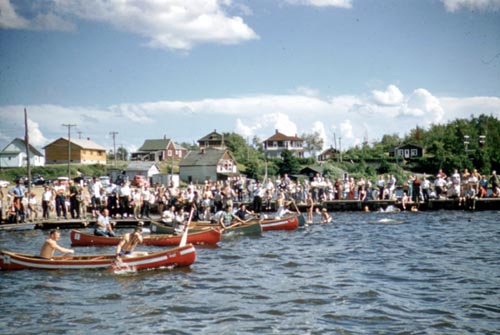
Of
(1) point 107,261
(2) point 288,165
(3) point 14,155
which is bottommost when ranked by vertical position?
(1) point 107,261

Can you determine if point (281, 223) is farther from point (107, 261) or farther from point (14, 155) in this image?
point (14, 155)

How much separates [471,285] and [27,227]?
24685 mm

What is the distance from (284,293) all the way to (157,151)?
91260mm

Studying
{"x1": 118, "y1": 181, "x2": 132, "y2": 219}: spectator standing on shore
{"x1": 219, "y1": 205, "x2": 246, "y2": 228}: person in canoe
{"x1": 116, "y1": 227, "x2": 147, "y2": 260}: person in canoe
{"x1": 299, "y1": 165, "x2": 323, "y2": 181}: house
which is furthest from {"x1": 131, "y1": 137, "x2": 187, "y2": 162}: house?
{"x1": 116, "y1": 227, "x2": 147, "y2": 260}: person in canoe

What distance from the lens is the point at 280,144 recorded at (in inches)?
4811

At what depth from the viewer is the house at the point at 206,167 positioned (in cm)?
8294

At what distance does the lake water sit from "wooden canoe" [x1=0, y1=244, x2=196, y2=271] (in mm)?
277

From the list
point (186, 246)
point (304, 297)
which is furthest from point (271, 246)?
point (304, 297)

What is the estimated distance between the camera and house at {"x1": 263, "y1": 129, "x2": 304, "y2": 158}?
12100cm

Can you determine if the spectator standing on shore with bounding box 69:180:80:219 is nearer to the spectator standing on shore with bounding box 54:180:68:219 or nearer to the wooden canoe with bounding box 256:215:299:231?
the spectator standing on shore with bounding box 54:180:68:219

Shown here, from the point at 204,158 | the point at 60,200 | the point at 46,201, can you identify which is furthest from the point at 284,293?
the point at 204,158

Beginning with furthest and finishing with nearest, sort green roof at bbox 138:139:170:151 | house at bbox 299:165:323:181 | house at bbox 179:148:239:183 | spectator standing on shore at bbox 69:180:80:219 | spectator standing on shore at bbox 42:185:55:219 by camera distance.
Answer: green roof at bbox 138:139:170:151 < house at bbox 179:148:239:183 < house at bbox 299:165:323:181 < spectator standing on shore at bbox 69:180:80:219 < spectator standing on shore at bbox 42:185:55:219

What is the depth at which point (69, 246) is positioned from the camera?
25.7 metres

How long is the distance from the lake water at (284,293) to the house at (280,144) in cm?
9670
